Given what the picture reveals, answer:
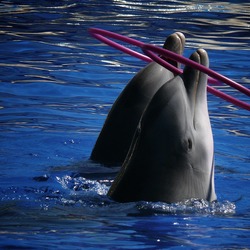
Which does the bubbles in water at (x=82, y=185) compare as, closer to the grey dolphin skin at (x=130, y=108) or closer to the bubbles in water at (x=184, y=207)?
the grey dolphin skin at (x=130, y=108)

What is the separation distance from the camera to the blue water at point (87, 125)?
4.90m

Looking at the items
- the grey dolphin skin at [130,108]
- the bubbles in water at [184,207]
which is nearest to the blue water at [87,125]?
the bubbles in water at [184,207]

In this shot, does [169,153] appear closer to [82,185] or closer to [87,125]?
[82,185]

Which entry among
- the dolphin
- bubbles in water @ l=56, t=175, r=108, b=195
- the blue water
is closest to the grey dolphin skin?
the blue water

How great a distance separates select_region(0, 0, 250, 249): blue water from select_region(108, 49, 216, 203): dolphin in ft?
0.30

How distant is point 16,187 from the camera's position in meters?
6.35

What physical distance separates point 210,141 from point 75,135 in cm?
345

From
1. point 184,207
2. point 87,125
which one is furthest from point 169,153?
point 87,125

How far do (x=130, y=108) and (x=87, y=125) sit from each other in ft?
9.70

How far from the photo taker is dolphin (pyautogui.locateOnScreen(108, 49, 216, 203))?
518cm

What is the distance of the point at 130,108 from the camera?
6.26 m

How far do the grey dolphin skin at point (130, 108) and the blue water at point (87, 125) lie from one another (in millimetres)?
151

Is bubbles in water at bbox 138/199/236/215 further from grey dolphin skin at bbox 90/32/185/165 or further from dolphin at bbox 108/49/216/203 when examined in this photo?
grey dolphin skin at bbox 90/32/185/165

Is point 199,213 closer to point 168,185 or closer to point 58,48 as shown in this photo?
point 168,185
